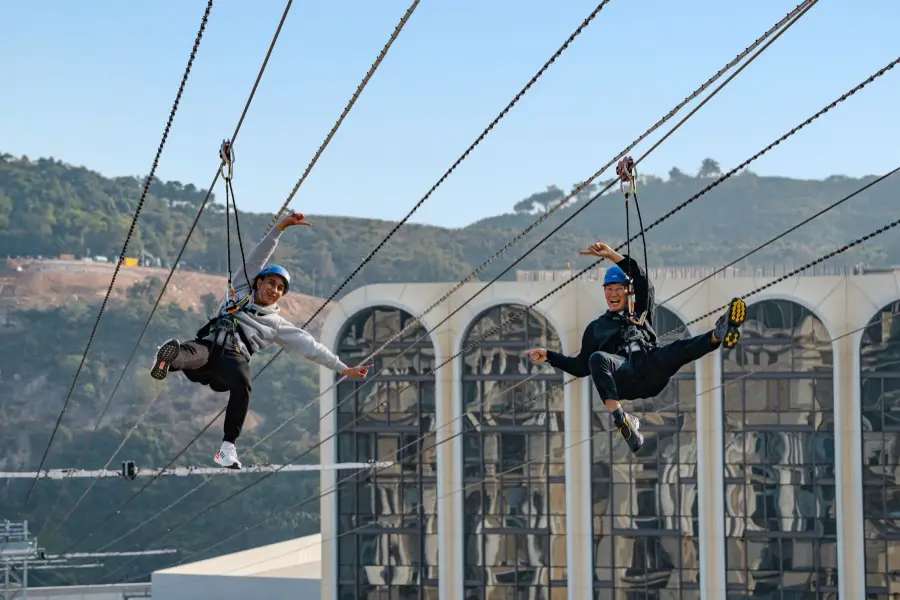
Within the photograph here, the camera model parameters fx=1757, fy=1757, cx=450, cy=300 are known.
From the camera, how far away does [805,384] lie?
77375mm

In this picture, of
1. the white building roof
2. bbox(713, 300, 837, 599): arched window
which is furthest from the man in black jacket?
the white building roof

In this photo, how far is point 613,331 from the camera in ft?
74.4

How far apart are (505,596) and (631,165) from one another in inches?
2381

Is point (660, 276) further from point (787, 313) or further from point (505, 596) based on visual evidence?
point (505, 596)

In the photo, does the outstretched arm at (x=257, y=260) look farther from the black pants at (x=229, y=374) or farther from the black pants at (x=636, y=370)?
the black pants at (x=636, y=370)

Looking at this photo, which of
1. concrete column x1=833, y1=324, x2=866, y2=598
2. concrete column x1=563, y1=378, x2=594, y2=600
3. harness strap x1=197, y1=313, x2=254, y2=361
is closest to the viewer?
harness strap x1=197, y1=313, x2=254, y2=361

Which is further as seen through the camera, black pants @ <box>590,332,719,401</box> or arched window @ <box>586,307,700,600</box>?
arched window @ <box>586,307,700,600</box>

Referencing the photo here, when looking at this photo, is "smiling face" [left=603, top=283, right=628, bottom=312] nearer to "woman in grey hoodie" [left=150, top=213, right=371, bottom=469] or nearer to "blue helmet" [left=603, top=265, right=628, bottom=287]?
"blue helmet" [left=603, top=265, right=628, bottom=287]

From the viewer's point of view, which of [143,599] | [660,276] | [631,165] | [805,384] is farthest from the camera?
[143,599]

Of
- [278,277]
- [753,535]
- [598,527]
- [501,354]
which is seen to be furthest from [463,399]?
[278,277]

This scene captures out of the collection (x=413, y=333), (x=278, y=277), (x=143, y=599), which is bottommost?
(x=143, y=599)

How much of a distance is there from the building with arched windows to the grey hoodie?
54.6 metres

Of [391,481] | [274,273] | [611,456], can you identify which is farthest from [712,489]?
[274,273]

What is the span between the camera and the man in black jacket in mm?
21594
